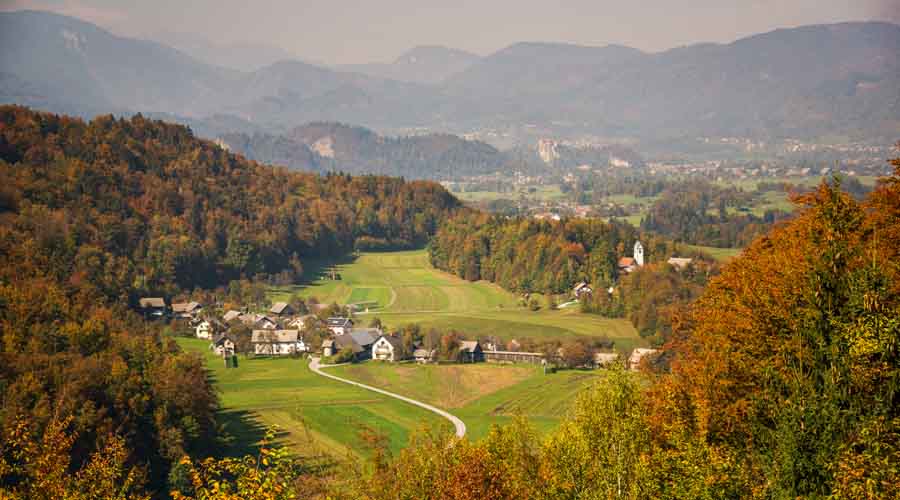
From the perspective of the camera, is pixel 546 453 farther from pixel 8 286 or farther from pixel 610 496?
pixel 8 286

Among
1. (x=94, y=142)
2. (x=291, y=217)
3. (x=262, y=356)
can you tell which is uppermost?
(x=94, y=142)

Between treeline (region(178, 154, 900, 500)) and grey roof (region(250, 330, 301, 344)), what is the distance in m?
31.1

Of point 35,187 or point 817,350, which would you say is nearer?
point 817,350

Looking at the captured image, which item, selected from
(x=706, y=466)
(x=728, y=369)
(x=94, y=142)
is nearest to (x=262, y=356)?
(x=94, y=142)

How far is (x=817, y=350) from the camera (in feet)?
37.6

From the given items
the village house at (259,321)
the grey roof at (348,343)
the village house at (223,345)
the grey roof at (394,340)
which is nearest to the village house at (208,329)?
the village house at (259,321)

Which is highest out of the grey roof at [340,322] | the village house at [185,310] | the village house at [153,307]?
the village house at [153,307]

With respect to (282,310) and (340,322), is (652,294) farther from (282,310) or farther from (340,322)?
(282,310)

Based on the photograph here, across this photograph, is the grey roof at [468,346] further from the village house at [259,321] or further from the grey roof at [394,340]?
the village house at [259,321]

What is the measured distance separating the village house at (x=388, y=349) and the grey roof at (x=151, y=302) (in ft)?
45.9

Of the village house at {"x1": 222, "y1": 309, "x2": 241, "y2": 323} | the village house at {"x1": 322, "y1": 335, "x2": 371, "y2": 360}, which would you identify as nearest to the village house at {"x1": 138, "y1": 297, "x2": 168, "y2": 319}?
the village house at {"x1": 222, "y1": 309, "x2": 241, "y2": 323}

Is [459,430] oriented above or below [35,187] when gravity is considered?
below

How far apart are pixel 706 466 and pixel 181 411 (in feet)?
66.6

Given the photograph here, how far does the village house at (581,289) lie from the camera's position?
2285 inches
